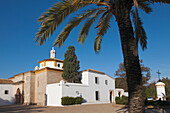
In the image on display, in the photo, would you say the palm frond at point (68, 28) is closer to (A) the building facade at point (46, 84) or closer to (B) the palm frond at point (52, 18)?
(B) the palm frond at point (52, 18)

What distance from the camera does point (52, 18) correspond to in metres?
4.99

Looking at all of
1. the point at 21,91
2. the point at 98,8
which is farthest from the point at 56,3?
the point at 21,91

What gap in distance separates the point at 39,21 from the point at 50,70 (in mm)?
20155

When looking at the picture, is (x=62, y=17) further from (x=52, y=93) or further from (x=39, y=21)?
(x=52, y=93)

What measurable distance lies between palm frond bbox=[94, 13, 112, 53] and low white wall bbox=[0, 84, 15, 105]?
2481cm

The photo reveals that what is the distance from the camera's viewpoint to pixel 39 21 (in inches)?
196

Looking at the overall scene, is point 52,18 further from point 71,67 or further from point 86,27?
point 71,67

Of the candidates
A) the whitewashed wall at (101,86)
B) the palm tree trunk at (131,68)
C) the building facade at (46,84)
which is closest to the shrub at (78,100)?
the building facade at (46,84)

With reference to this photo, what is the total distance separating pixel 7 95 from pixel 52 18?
27013 mm

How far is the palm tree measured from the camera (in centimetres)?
390

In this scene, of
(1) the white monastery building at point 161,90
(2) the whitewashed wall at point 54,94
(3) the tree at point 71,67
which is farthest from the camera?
(3) the tree at point 71,67

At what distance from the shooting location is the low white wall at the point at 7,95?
26.8 meters

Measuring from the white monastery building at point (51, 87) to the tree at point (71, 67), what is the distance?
4.58 feet

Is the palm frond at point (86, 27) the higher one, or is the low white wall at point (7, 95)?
the palm frond at point (86, 27)
